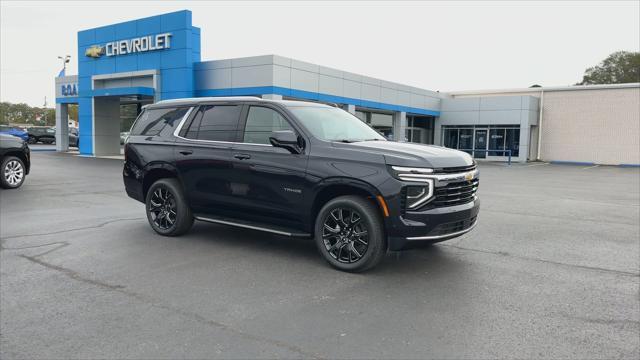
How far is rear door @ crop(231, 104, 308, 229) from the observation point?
5.76 m

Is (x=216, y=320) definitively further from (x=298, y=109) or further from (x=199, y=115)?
(x=199, y=115)

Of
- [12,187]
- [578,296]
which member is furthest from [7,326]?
[12,187]

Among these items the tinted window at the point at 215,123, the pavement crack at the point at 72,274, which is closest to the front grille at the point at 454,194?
the tinted window at the point at 215,123

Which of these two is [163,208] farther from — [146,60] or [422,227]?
[146,60]

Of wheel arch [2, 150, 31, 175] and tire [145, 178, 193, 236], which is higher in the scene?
wheel arch [2, 150, 31, 175]

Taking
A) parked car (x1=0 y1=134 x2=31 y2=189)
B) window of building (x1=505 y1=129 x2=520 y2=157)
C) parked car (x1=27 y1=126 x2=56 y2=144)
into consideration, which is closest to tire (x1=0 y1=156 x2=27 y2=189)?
parked car (x1=0 y1=134 x2=31 y2=189)

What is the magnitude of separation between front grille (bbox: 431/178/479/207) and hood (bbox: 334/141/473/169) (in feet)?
0.72

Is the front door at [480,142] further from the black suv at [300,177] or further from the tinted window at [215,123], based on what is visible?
the tinted window at [215,123]

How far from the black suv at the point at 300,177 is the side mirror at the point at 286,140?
1 cm

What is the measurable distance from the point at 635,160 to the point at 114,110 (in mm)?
34834

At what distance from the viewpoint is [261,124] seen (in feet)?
20.6

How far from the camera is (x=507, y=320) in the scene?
13.6ft

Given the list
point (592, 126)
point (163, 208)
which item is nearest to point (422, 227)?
point (163, 208)

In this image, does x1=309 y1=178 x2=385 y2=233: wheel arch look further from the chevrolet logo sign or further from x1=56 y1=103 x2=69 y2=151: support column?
x1=56 y1=103 x2=69 y2=151: support column
